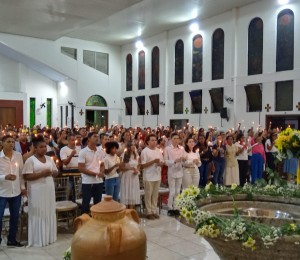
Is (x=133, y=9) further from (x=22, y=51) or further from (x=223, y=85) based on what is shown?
(x=22, y=51)

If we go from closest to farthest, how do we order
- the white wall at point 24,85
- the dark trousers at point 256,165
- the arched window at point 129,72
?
the dark trousers at point 256,165
the white wall at point 24,85
the arched window at point 129,72

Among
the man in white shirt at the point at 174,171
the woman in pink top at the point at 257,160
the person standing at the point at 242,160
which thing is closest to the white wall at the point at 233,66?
the woman in pink top at the point at 257,160

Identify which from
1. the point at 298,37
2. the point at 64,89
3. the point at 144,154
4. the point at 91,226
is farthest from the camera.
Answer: the point at 64,89

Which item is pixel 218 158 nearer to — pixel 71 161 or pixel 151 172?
pixel 151 172

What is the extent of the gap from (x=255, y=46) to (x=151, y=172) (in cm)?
1208

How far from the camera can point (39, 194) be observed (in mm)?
5406

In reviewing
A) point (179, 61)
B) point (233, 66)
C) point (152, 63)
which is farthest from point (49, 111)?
point (233, 66)

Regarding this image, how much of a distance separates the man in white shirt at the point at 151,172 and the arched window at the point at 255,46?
441 inches

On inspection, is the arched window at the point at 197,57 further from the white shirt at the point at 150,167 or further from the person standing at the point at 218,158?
the white shirt at the point at 150,167

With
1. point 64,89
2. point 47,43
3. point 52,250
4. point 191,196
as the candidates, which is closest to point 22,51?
point 47,43

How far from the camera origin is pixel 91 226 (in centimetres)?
222

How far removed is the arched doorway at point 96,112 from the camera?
24438 millimetres

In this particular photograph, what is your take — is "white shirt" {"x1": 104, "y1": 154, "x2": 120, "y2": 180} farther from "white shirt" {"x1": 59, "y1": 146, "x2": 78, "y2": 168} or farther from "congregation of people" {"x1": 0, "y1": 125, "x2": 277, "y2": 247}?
"white shirt" {"x1": 59, "y1": 146, "x2": 78, "y2": 168}

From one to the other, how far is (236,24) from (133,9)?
5114 mm
